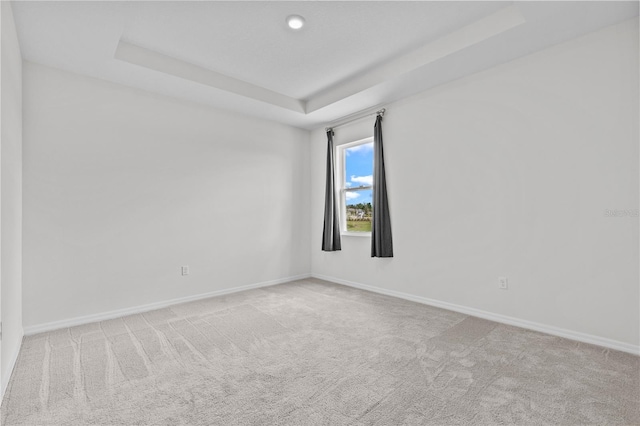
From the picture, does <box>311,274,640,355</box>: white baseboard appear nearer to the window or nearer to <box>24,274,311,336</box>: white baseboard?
the window

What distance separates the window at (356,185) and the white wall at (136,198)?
950 mm

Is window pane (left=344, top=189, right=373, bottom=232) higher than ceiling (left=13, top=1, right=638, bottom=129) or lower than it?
lower

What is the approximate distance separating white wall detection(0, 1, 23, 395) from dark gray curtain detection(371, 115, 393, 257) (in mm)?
3345

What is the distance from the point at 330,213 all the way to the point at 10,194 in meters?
3.40

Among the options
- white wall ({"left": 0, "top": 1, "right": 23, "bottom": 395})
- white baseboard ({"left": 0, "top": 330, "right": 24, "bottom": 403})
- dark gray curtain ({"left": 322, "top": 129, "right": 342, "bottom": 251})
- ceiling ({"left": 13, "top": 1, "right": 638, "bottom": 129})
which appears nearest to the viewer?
white baseboard ({"left": 0, "top": 330, "right": 24, "bottom": 403})

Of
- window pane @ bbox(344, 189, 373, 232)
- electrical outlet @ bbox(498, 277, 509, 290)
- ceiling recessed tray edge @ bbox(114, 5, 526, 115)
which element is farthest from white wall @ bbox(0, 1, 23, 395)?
electrical outlet @ bbox(498, 277, 509, 290)

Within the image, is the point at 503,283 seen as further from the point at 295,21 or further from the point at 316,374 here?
the point at 295,21

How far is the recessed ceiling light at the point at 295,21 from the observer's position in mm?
2492

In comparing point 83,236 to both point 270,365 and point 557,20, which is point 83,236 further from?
point 557,20

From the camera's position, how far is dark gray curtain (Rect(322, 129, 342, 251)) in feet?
15.1

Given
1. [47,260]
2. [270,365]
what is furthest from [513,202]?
[47,260]

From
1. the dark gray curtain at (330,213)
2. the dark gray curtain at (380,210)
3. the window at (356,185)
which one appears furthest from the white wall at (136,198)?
the dark gray curtain at (380,210)

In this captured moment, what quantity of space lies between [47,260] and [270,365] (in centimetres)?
237

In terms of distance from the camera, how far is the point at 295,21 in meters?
2.53
